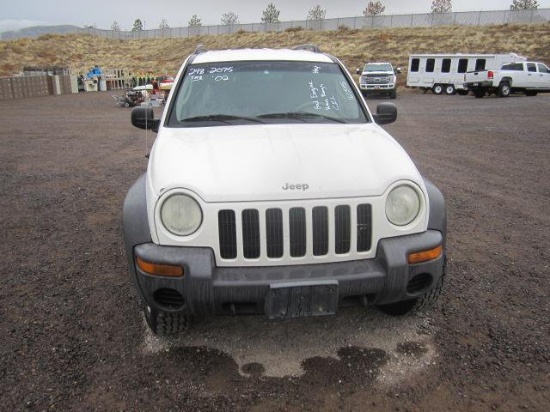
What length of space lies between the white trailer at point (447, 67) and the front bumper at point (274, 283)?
28.4 metres

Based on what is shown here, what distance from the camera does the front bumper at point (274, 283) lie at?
250 centimetres

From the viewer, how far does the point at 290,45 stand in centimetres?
5509

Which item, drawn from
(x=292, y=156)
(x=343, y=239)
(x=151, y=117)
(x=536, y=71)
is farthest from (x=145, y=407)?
(x=536, y=71)

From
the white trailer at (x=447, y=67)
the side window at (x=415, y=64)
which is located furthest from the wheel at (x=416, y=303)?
the side window at (x=415, y=64)

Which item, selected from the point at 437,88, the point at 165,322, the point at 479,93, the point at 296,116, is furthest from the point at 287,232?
the point at 437,88

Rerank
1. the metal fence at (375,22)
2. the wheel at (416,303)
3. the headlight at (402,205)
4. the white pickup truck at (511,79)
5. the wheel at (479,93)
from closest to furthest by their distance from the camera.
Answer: the headlight at (402,205) < the wheel at (416,303) < the white pickup truck at (511,79) < the wheel at (479,93) < the metal fence at (375,22)

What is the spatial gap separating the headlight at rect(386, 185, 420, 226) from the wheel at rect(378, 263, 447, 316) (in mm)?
522

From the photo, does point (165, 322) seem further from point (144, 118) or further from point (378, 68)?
point (378, 68)

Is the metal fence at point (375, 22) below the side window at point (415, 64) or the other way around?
the other way around

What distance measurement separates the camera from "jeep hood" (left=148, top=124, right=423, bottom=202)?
2.60 meters

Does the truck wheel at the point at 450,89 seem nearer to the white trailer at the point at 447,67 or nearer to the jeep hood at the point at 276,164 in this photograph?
the white trailer at the point at 447,67

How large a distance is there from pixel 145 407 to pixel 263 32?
2630 inches

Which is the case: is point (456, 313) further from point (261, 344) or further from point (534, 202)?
point (534, 202)

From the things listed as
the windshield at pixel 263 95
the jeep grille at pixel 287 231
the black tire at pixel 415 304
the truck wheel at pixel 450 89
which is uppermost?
the windshield at pixel 263 95
